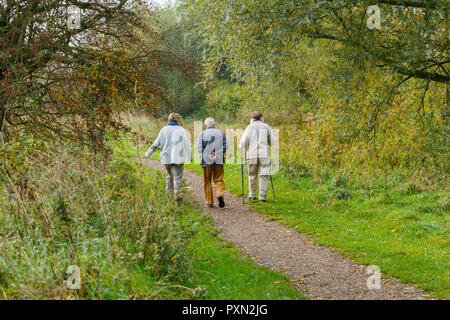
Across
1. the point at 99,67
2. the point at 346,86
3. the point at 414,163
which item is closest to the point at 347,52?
the point at 346,86

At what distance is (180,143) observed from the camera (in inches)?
409

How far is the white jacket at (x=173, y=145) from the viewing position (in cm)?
1029

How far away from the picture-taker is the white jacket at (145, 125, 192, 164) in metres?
10.3

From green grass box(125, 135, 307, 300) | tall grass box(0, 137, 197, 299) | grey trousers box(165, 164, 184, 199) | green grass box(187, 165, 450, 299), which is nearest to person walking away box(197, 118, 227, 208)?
grey trousers box(165, 164, 184, 199)

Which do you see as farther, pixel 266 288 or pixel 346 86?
pixel 346 86

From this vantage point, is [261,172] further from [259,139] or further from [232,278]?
[232,278]

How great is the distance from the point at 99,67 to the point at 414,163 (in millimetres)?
6691

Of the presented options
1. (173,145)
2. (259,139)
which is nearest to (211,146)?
(173,145)

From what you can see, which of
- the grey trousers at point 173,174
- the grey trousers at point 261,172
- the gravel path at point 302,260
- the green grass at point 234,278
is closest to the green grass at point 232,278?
the green grass at point 234,278

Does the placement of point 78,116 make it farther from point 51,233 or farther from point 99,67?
point 51,233

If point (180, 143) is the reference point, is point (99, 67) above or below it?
above

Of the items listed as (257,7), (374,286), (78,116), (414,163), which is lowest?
(374,286)

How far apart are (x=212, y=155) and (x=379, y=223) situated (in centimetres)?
423

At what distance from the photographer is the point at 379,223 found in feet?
31.8
